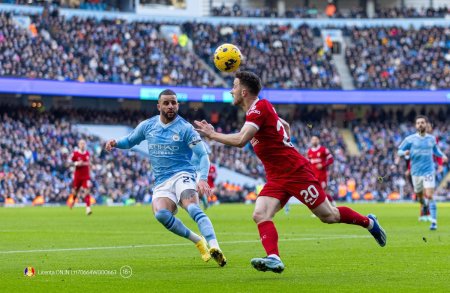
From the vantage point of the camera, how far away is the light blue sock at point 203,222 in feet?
45.8

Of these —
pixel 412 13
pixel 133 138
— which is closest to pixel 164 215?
pixel 133 138

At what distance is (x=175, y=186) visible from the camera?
14.9 meters

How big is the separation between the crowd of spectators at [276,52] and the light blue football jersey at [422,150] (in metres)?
42.7

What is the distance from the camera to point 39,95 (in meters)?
62.4

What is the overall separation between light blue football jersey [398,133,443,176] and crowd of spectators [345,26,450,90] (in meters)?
46.1

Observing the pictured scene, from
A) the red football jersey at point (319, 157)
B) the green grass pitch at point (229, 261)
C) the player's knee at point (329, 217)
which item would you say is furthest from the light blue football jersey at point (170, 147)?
the red football jersey at point (319, 157)

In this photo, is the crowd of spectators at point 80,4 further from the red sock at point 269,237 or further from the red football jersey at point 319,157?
the red sock at point 269,237

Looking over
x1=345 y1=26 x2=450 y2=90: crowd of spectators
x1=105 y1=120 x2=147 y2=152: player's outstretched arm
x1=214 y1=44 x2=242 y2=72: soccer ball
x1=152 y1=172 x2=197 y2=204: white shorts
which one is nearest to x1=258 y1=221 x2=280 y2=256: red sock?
x1=152 y1=172 x2=197 y2=204: white shorts

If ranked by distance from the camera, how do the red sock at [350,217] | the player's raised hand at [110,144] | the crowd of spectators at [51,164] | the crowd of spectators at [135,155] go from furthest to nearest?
the crowd of spectators at [135,155] → the crowd of spectators at [51,164] → the player's raised hand at [110,144] → the red sock at [350,217]

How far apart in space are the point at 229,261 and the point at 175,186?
56.1 inches

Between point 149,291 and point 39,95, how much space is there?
2088 inches

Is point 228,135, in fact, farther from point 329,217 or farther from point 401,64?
point 401,64

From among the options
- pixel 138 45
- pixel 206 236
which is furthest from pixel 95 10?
pixel 206 236

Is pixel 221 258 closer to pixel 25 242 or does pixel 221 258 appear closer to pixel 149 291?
pixel 149 291
